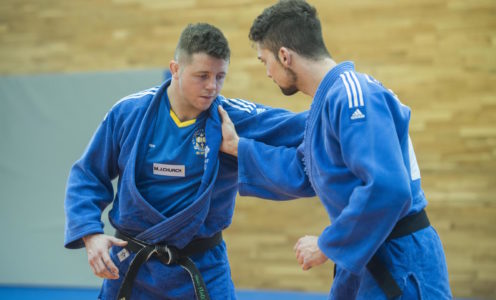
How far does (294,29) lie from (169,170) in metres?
0.86

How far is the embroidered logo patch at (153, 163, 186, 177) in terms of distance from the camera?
234cm

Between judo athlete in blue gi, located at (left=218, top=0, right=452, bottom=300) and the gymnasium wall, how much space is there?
10.8ft

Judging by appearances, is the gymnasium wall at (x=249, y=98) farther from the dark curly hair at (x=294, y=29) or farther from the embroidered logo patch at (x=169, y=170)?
the dark curly hair at (x=294, y=29)

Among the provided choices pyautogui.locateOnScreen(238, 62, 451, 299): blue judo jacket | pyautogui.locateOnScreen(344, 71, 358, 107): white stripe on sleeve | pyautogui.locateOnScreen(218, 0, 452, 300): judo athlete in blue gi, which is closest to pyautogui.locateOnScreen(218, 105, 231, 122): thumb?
pyautogui.locateOnScreen(218, 0, 452, 300): judo athlete in blue gi

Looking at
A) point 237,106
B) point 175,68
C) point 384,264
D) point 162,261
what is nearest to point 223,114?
point 237,106

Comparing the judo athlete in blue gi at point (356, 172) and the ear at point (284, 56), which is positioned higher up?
the ear at point (284, 56)

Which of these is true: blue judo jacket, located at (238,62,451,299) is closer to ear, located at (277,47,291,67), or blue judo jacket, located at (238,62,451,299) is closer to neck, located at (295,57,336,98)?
neck, located at (295,57,336,98)

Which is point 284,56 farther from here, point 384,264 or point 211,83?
point 384,264

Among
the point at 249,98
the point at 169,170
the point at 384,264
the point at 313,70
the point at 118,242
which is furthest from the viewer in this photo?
the point at 249,98

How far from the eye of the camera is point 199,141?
7.82ft

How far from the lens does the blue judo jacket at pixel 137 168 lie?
7.48 feet

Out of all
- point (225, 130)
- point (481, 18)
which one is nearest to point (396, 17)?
point (481, 18)

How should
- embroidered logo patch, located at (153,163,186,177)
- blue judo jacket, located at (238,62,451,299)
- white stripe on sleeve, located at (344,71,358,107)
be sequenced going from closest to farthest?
blue judo jacket, located at (238,62,451,299)
white stripe on sleeve, located at (344,71,358,107)
embroidered logo patch, located at (153,163,186,177)

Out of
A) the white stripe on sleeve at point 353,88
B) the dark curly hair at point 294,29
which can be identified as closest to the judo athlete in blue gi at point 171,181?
the dark curly hair at point 294,29
